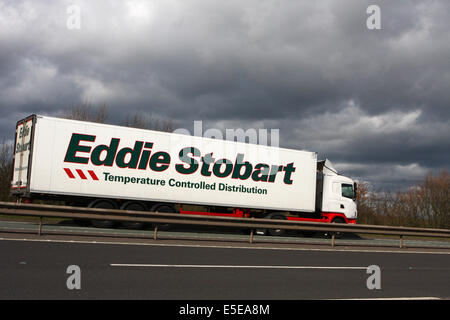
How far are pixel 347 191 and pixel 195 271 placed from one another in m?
13.7

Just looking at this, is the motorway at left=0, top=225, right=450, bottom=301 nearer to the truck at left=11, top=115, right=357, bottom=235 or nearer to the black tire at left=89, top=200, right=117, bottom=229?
the black tire at left=89, top=200, right=117, bottom=229

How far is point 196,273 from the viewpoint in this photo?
24.9ft

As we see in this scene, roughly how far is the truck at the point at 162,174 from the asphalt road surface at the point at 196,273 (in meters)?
4.70

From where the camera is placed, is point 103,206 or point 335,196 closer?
point 103,206

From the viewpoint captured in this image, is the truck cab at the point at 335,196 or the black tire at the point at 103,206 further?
the truck cab at the point at 335,196

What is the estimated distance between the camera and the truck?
14.7 meters

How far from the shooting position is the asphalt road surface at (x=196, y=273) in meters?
5.97

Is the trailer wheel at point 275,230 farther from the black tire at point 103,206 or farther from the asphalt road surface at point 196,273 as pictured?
the black tire at point 103,206
